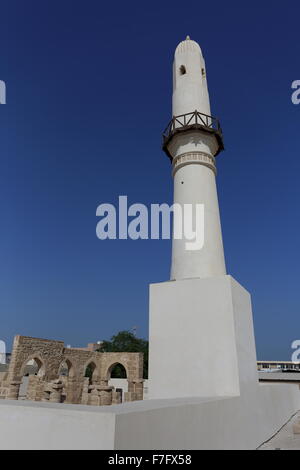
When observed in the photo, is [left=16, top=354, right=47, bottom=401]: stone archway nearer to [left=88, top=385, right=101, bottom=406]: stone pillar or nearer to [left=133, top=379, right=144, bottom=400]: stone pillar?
[left=88, top=385, right=101, bottom=406]: stone pillar

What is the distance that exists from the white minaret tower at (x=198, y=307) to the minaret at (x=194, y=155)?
2cm

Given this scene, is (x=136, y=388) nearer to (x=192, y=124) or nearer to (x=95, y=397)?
(x=95, y=397)

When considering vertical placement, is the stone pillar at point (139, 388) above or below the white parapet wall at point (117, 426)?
above

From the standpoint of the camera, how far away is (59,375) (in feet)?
56.2

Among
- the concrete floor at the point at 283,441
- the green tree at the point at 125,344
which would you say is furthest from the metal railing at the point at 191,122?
the green tree at the point at 125,344

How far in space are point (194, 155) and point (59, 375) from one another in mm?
14068

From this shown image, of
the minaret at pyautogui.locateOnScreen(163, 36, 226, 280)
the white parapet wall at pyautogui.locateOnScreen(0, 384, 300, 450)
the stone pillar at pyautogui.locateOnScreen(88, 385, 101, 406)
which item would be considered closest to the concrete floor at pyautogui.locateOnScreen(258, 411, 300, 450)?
the white parapet wall at pyautogui.locateOnScreen(0, 384, 300, 450)

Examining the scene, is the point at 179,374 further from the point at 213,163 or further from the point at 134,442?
the point at 213,163

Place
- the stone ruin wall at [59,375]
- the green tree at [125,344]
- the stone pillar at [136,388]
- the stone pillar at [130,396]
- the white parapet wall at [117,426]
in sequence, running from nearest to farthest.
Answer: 1. the white parapet wall at [117,426]
2. the stone ruin wall at [59,375]
3. the stone pillar at [130,396]
4. the stone pillar at [136,388]
5. the green tree at [125,344]

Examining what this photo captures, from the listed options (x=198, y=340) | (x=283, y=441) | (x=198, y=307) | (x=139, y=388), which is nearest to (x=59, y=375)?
(x=139, y=388)

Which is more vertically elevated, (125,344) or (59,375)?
(125,344)

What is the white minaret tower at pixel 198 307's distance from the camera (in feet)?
20.2

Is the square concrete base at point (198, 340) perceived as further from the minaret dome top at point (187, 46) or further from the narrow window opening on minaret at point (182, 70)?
the minaret dome top at point (187, 46)
